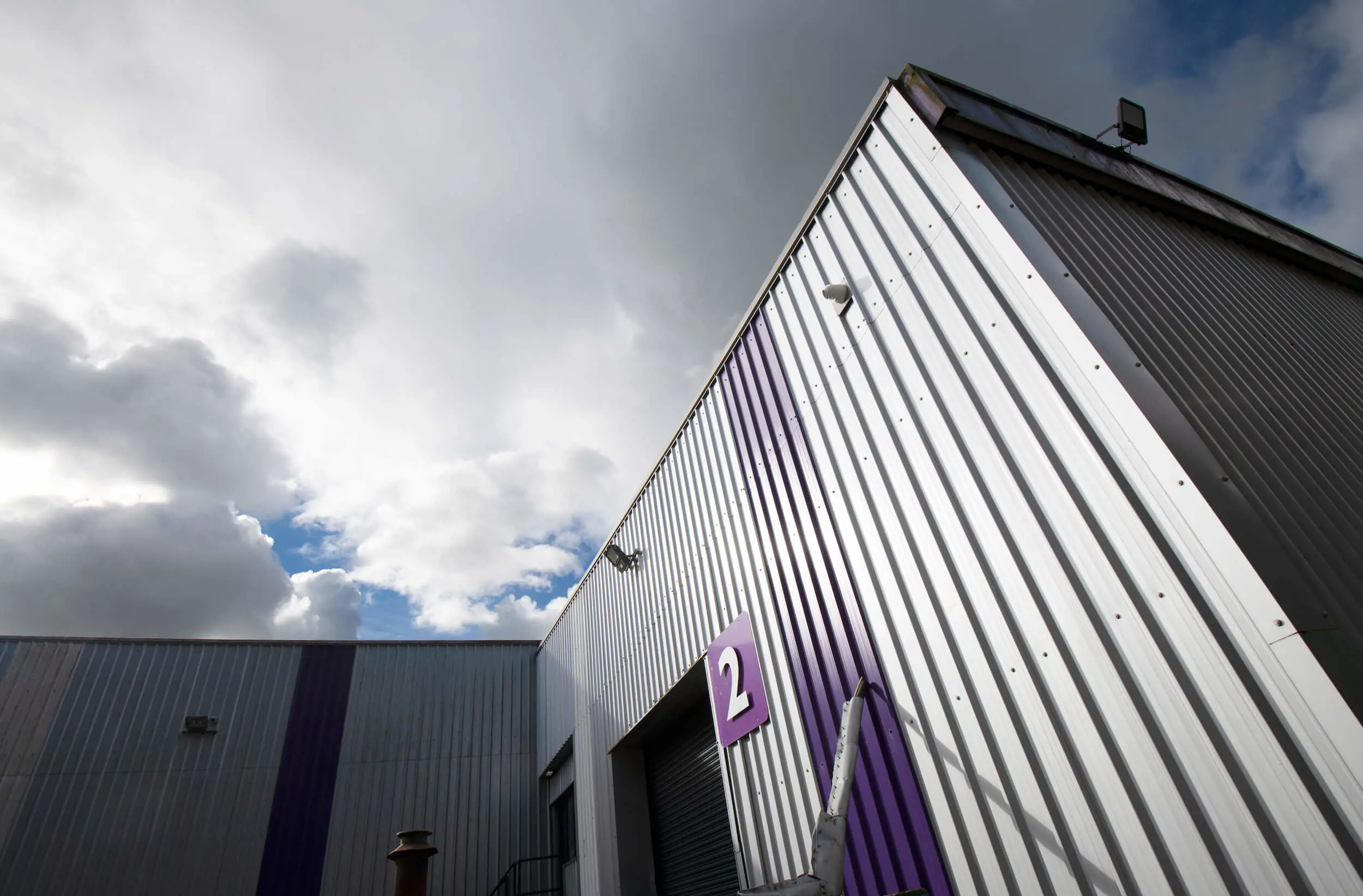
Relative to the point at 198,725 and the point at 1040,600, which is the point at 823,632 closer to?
the point at 1040,600

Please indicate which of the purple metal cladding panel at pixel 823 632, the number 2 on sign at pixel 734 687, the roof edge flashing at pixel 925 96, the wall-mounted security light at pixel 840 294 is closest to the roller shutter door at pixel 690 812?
the number 2 on sign at pixel 734 687

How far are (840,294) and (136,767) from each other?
44.6 feet

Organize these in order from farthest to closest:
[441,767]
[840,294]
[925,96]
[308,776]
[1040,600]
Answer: [441,767] < [308,776] < [840,294] < [925,96] < [1040,600]

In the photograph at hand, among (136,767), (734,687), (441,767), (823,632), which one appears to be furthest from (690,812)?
(136,767)

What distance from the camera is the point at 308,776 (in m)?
11.6

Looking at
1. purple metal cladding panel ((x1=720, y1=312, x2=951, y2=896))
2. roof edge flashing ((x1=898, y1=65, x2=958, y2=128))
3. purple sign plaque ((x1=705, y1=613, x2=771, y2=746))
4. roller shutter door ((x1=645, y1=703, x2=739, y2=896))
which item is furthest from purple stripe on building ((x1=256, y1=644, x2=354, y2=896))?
roof edge flashing ((x1=898, y1=65, x2=958, y2=128))

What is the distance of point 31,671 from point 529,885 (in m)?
9.20

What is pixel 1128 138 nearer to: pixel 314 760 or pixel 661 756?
pixel 661 756

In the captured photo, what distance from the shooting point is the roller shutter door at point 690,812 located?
648cm

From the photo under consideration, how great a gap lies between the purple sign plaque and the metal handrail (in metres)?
8.00

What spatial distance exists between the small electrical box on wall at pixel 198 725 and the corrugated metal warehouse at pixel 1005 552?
730 centimetres

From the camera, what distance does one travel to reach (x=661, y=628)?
7.32 meters

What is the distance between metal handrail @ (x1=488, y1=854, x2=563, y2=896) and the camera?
11.5 meters

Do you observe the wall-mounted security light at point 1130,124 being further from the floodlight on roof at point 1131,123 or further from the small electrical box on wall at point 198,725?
the small electrical box on wall at point 198,725
